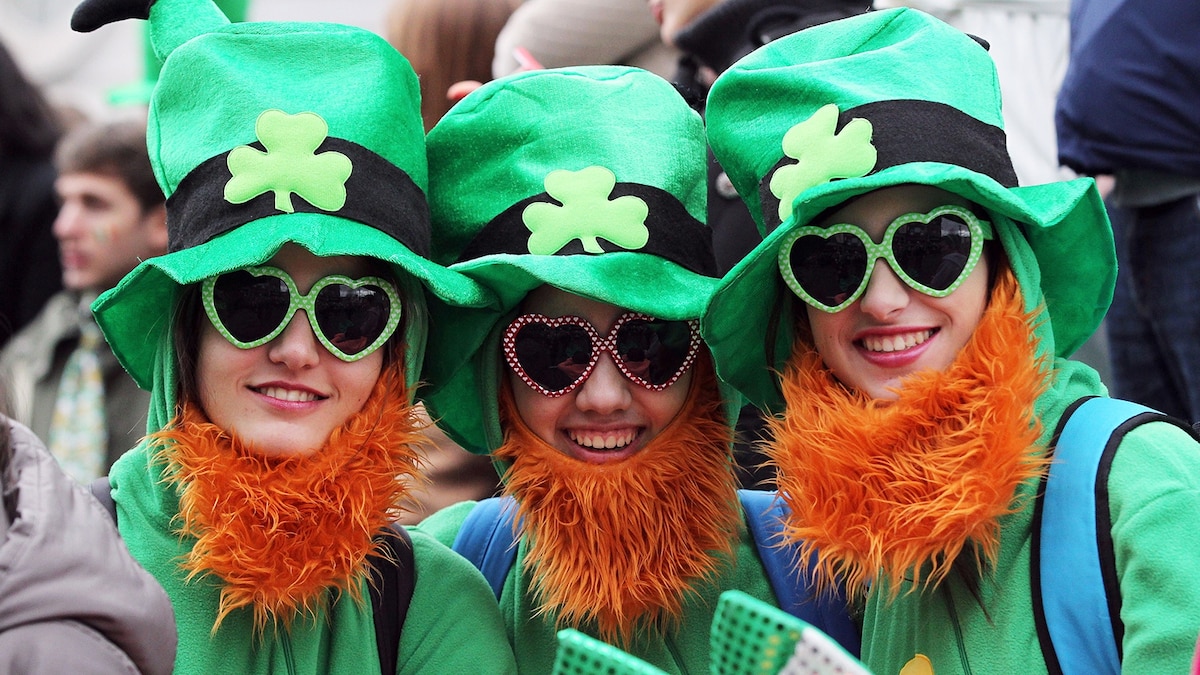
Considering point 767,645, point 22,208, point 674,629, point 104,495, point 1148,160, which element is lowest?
point 22,208

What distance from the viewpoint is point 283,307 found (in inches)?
99.9

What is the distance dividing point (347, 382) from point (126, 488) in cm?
47

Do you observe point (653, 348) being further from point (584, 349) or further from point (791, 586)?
point (791, 586)

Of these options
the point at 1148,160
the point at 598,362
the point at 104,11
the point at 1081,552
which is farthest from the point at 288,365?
the point at 1148,160

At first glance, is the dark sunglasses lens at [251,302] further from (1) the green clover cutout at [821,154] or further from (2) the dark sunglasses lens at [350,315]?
(1) the green clover cutout at [821,154]

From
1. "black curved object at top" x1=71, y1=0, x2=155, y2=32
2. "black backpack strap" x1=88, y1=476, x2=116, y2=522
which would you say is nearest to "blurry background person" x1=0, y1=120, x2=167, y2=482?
"black curved object at top" x1=71, y1=0, x2=155, y2=32

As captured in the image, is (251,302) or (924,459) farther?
(251,302)

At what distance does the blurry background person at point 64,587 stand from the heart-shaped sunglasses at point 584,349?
107 centimetres

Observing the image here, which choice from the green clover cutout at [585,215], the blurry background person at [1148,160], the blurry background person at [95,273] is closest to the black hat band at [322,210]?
the green clover cutout at [585,215]

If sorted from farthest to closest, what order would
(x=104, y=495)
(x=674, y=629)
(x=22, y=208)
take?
(x=22, y=208), (x=674, y=629), (x=104, y=495)

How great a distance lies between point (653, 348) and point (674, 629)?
0.56 metres

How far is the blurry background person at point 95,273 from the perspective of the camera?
4742 mm

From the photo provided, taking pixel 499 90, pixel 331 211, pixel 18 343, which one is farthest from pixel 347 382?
pixel 18 343

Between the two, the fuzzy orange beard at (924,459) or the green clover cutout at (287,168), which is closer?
the fuzzy orange beard at (924,459)
